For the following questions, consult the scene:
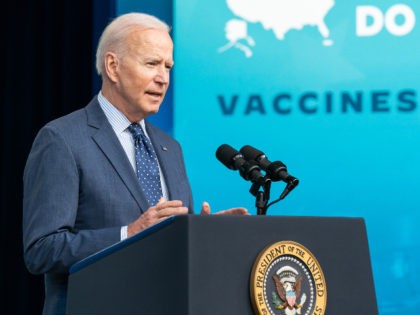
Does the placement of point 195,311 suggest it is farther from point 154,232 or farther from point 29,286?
point 29,286

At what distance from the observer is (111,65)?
2344mm

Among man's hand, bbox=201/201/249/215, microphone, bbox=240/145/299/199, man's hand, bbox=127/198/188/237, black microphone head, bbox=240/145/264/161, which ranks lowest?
man's hand, bbox=127/198/188/237

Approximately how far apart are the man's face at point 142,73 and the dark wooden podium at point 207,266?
727 mm

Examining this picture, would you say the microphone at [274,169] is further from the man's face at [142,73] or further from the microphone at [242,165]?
the man's face at [142,73]

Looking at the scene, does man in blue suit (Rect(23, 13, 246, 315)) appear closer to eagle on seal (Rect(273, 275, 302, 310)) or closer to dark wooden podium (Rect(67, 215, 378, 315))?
dark wooden podium (Rect(67, 215, 378, 315))

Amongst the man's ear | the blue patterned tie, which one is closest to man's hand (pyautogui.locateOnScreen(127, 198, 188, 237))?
the blue patterned tie

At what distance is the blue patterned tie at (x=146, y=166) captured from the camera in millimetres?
2174

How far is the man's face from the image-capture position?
228 cm

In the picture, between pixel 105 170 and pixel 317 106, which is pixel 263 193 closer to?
pixel 105 170

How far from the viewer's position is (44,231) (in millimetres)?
1910

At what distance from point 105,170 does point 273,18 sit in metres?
1.78

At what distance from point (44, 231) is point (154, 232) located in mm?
532

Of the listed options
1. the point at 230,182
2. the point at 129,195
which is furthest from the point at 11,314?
the point at 129,195

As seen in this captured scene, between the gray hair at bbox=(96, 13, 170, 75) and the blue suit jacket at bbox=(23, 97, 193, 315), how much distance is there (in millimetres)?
264
